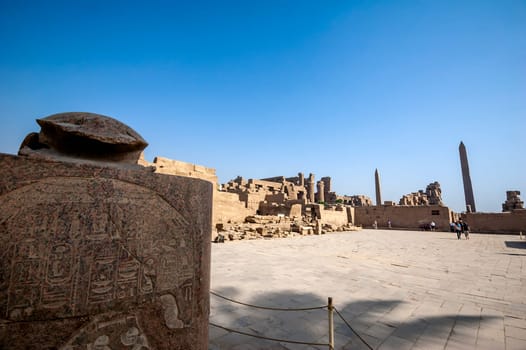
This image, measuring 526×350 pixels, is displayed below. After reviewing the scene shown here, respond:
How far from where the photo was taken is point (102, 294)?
4.91 feet

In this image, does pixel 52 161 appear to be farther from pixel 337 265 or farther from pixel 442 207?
pixel 442 207

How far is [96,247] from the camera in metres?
1.50

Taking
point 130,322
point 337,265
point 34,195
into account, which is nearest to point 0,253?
point 34,195

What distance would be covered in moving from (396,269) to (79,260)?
6.66m

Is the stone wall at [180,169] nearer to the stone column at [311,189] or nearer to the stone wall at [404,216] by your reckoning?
the stone wall at [404,216]

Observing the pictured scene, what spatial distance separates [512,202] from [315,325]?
3189cm

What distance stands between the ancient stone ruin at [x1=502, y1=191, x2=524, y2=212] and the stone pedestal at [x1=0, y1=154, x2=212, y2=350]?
32.9 meters

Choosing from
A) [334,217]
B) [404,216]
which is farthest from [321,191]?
[404,216]

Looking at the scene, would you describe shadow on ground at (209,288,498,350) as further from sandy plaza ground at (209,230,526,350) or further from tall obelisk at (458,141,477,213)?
tall obelisk at (458,141,477,213)

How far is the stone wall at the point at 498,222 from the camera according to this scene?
17109 mm

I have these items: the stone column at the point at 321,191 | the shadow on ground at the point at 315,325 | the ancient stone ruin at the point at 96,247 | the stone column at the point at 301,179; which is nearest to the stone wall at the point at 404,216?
the stone column at the point at 321,191

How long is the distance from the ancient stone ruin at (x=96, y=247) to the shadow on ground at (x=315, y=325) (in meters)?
1.08

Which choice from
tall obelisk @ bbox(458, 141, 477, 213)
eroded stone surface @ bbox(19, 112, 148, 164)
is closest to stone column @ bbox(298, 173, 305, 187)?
tall obelisk @ bbox(458, 141, 477, 213)

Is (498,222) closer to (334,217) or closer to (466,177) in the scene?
(334,217)
